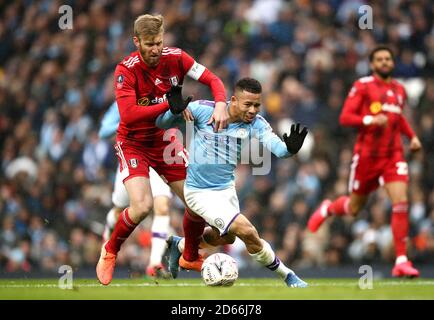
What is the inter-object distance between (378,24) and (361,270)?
5.51 meters

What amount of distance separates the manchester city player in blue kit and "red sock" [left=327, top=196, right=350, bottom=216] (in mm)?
3203

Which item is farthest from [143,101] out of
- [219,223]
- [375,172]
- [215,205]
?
[375,172]

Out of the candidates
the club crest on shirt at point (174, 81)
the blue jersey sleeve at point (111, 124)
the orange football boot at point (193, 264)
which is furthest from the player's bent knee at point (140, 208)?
the blue jersey sleeve at point (111, 124)

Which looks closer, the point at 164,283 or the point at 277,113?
the point at 164,283

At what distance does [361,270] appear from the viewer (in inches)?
534

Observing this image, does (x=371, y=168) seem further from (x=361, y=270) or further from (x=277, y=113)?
(x=277, y=113)

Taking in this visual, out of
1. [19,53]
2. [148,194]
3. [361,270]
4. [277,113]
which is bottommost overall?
[361,270]

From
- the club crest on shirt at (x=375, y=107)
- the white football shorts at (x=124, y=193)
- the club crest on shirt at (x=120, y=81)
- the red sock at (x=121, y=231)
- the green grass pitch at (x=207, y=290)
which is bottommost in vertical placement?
the green grass pitch at (x=207, y=290)

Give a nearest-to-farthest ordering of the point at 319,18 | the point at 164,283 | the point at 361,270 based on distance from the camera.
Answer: the point at 164,283 → the point at 361,270 → the point at 319,18

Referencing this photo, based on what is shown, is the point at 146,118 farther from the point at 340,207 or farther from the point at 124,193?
the point at 340,207

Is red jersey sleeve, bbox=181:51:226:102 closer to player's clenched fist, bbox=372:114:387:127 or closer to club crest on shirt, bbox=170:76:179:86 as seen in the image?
club crest on shirt, bbox=170:76:179:86

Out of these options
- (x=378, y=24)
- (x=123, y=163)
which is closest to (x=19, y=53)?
(x=378, y=24)

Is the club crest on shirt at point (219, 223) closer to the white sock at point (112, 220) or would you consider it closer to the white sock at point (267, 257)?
the white sock at point (267, 257)

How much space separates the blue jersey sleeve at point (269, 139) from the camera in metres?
9.34
